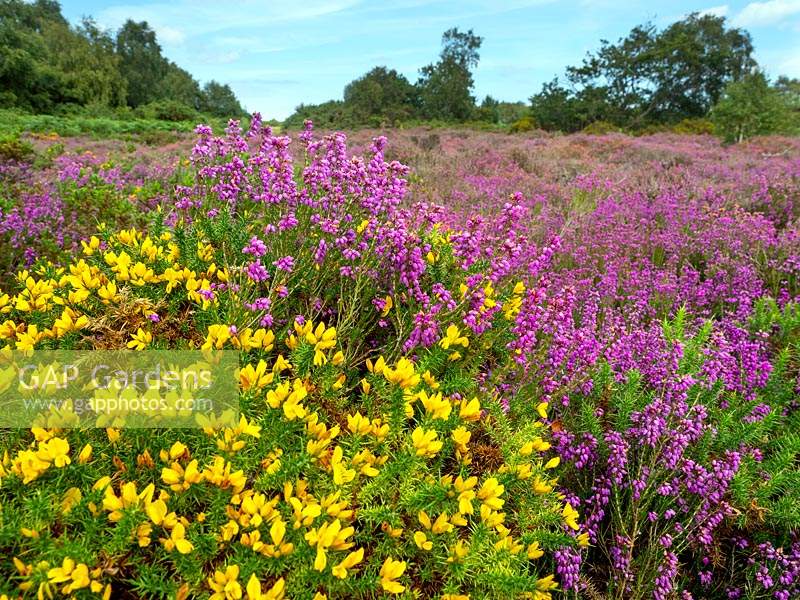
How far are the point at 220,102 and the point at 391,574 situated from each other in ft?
150

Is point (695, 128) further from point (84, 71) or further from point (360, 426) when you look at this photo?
point (84, 71)

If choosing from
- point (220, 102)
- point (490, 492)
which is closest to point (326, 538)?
point (490, 492)

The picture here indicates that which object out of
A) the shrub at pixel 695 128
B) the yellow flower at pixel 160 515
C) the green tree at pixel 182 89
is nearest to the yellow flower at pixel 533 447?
the yellow flower at pixel 160 515

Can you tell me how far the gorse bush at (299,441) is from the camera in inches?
49.9

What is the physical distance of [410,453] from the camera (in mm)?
1546

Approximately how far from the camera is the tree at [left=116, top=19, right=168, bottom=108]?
40.7 metres

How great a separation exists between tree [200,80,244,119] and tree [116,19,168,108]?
4000 mm

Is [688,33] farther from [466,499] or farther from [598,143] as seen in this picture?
[466,499]

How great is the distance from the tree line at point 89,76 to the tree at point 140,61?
0.23 ft

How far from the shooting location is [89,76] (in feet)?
101

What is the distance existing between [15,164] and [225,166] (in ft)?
24.9

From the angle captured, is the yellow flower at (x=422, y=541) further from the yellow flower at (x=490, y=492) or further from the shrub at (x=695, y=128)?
the shrub at (x=695, y=128)

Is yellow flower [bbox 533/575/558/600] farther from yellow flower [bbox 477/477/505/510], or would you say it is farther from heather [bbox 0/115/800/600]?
yellow flower [bbox 477/477/505/510]

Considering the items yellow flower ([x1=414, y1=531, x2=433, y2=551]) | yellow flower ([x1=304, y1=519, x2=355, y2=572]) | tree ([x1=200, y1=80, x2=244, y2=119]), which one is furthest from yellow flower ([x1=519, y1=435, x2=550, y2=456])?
tree ([x1=200, y1=80, x2=244, y2=119])
